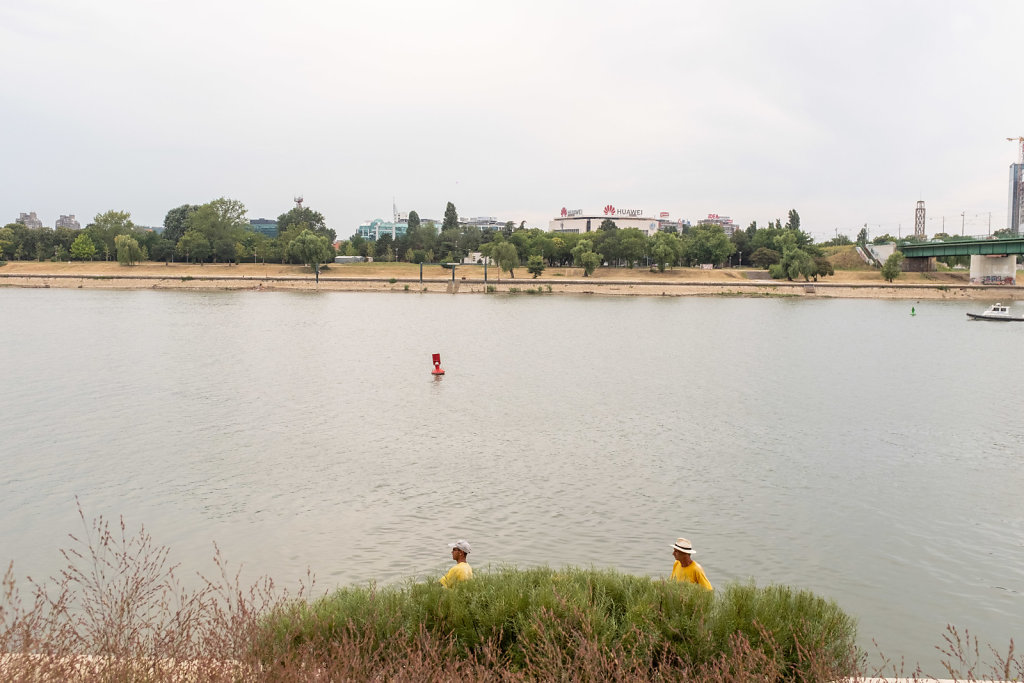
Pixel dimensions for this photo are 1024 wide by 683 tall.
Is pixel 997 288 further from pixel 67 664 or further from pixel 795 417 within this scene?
pixel 67 664

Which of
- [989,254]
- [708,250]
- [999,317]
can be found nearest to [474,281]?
[708,250]

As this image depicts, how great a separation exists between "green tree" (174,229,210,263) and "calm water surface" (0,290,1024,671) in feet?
391

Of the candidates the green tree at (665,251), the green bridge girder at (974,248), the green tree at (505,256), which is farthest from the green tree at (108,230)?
the green bridge girder at (974,248)

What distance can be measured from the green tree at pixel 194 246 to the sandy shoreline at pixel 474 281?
13.0 feet

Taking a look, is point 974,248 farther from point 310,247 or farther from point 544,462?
point 544,462

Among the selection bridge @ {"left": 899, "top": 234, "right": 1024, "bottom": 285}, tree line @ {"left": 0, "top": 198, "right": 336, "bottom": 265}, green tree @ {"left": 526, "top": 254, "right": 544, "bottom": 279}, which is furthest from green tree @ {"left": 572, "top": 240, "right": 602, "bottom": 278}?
bridge @ {"left": 899, "top": 234, "right": 1024, "bottom": 285}

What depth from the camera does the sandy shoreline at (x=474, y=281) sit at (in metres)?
150

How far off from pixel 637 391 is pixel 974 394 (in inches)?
767

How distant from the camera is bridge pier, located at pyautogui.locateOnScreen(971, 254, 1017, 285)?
154 m

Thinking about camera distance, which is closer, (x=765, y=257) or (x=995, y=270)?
(x=995, y=270)

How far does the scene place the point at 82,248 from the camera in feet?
598

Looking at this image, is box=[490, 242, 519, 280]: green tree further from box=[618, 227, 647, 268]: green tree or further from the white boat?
the white boat

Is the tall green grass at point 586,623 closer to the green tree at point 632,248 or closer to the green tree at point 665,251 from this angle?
the green tree at point 665,251

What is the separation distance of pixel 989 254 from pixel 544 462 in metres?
152
